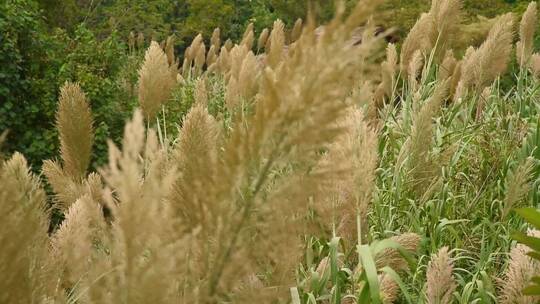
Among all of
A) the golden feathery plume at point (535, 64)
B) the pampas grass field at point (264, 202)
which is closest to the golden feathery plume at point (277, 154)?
the pampas grass field at point (264, 202)

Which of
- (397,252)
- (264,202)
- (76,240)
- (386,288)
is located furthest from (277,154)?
(397,252)

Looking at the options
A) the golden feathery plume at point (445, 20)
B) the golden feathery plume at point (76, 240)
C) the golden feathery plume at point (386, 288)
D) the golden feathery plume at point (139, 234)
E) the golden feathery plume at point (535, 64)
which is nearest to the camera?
the golden feathery plume at point (139, 234)

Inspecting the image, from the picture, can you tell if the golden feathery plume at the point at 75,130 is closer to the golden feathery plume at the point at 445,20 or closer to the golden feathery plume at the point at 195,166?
the golden feathery plume at the point at 195,166

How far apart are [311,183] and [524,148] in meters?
3.13

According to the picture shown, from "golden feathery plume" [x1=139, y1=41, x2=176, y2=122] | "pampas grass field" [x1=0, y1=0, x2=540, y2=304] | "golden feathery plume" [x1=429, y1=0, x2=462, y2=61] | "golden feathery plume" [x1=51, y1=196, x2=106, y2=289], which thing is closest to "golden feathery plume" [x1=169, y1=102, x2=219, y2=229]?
"pampas grass field" [x1=0, y1=0, x2=540, y2=304]

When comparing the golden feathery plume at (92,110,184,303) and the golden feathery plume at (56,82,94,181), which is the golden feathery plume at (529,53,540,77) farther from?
the golden feathery plume at (92,110,184,303)

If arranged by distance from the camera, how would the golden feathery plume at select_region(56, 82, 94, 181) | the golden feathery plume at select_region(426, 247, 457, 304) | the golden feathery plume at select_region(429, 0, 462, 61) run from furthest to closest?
the golden feathery plume at select_region(429, 0, 462, 61)
the golden feathery plume at select_region(56, 82, 94, 181)
the golden feathery plume at select_region(426, 247, 457, 304)

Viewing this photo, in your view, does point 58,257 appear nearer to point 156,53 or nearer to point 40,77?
point 156,53

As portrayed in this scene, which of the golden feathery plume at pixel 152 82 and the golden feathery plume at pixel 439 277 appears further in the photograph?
the golden feathery plume at pixel 152 82

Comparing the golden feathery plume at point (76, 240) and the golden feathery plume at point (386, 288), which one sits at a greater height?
the golden feathery plume at point (76, 240)

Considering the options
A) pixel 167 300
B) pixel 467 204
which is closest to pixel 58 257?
pixel 167 300

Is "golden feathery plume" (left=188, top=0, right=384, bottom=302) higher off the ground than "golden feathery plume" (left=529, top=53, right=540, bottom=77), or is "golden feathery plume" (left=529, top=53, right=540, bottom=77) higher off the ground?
"golden feathery plume" (left=188, top=0, right=384, bottom=302)

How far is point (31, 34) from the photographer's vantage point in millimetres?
5363

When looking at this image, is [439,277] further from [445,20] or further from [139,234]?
[445,20]
